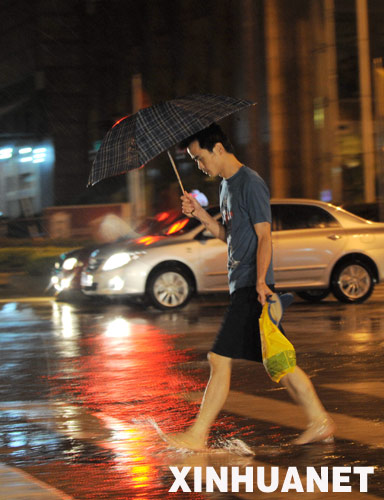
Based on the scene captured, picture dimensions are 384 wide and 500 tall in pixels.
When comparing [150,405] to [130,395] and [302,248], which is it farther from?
[302,248]

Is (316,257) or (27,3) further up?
(27,3)

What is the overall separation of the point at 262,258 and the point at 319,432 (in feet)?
3.59

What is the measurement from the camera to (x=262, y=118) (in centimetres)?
2592

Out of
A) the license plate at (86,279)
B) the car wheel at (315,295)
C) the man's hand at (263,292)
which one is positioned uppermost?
the man's hand at (263,292)

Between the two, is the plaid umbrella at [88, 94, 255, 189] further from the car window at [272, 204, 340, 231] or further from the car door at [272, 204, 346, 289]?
the car window at [272, 204, 340, 231]

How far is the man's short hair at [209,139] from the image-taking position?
552 centimetres

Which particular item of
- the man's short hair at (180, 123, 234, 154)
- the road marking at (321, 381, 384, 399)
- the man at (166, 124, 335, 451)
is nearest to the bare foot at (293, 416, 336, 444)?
the man at (166, 124, 335, 451)

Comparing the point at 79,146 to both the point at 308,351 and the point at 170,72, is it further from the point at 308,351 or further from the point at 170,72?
the point at 308,351

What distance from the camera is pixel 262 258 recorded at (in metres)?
5.31

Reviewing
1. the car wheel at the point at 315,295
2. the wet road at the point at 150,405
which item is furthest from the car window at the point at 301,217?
the wet road at the point at 150,405

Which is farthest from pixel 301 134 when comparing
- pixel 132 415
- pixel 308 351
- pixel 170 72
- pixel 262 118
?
pixel 132 415

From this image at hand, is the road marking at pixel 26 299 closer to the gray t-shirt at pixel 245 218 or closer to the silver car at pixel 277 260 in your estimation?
the silver car at pixel 277 260

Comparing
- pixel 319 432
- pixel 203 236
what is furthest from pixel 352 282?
pixel 319 432

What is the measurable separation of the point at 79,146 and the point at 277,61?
12.5m
